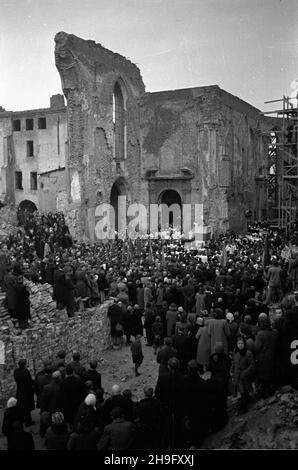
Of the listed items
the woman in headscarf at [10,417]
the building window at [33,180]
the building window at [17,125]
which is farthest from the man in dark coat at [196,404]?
the building window at [17,125]

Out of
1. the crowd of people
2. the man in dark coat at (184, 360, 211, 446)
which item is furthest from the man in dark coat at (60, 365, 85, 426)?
the man in dark coat at (184, 360, 211, 446)

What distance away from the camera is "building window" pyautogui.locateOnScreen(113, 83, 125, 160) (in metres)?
30.2

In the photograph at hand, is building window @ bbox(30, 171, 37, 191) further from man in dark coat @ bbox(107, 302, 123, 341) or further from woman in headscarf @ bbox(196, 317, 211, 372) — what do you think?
woman in headscarf @ bbox(196, 317, 211, 372)

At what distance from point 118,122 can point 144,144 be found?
9.49 ft

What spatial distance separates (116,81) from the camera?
30031mm

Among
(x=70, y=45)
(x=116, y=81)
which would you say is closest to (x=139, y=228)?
(x=116, y=81)

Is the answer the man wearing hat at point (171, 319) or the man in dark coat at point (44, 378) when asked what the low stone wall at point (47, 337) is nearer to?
the man in dark coat at point (44, 378)

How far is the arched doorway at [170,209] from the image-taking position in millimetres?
31562

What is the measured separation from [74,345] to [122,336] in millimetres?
1726

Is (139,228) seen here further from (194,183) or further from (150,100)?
(150,100)

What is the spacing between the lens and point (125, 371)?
11789 millimetres

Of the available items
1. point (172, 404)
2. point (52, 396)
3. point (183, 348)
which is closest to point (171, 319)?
point (183, 348)

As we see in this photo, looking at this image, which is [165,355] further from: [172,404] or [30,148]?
[30,148]

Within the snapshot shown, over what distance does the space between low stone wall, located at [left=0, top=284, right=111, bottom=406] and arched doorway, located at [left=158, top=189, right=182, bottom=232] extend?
57.0 feet
